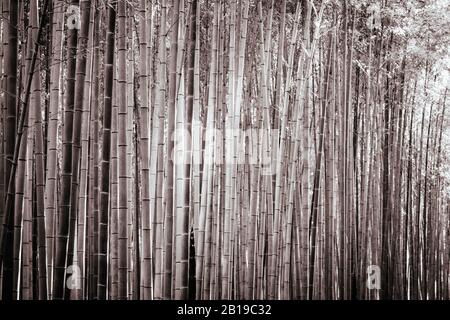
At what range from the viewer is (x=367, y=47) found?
570 cm

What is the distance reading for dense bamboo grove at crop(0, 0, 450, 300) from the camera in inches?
102

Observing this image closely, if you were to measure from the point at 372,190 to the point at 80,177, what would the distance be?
10.6 feet

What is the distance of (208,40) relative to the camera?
509 centimetres

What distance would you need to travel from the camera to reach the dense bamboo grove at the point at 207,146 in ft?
8.46

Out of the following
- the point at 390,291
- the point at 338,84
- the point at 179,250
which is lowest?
the point at 390,291

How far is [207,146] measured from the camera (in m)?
4.38

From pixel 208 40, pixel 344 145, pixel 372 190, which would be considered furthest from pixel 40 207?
pixel 372 190

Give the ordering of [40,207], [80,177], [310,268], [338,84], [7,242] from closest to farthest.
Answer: [7,242]
[40,207]
[80,177]
[310,268]
[338,84]

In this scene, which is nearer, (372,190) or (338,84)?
(338,84)

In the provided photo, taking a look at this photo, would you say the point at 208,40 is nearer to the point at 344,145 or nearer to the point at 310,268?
the point at 344,145

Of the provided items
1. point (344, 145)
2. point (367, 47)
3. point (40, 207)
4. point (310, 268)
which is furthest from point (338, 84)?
point (40, 207)

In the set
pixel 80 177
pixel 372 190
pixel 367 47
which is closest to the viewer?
pixel 80 177

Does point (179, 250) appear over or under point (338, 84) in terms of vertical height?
under
